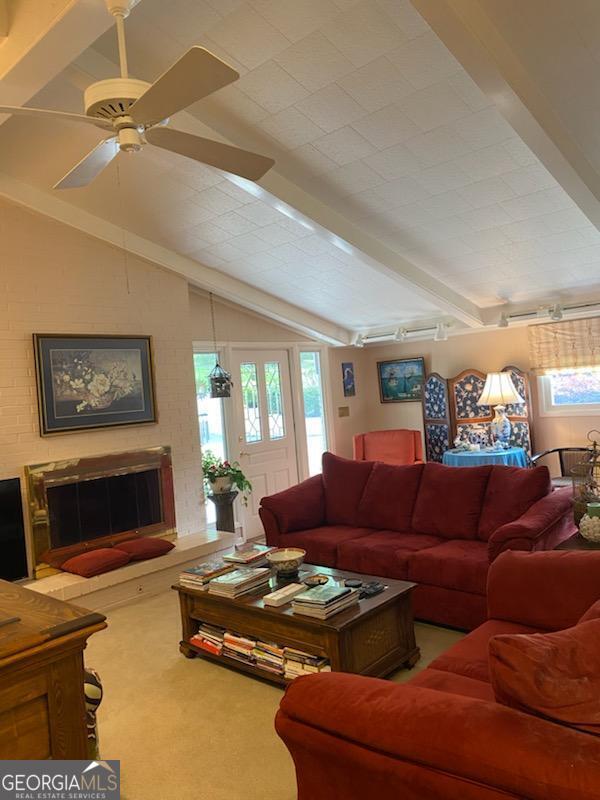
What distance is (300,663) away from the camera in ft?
9.13

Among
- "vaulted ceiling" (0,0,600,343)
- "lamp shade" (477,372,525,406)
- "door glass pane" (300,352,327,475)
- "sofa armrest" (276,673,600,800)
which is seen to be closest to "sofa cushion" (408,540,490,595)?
"sofa armrest" (276,673,600,800)

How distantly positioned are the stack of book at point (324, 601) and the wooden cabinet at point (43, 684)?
132cm

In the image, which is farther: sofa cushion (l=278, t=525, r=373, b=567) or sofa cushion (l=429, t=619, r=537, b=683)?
sofa cushion (l=278, t=525, r=373, b=567)

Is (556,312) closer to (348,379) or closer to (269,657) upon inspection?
(348,379)

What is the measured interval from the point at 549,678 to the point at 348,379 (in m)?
6.03

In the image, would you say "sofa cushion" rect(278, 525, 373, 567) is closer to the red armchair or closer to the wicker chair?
the red armchair

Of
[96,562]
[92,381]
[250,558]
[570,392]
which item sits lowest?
[96,562]

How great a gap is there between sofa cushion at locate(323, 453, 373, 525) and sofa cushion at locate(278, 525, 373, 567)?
→ 4.9 inches

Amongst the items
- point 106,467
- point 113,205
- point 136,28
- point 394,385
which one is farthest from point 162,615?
point 394,385

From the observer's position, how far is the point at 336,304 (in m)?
6.08

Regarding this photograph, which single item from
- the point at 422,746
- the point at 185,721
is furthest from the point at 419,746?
the point at 185,721

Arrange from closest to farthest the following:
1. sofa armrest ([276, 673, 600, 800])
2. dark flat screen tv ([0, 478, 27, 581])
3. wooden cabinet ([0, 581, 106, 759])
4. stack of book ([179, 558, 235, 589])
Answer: sofa armrest ([276, 673, 600, 800]), wooden cabinet ([0, 581, 106, 759]), stack of book ([179, 558, 235, 589]), dark flat screen tv ([0, 478, 27, 581])

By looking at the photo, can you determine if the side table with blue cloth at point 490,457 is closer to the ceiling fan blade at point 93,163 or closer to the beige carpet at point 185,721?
the beige carpet at point 185,721

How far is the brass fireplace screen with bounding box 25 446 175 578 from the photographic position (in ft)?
13.7
